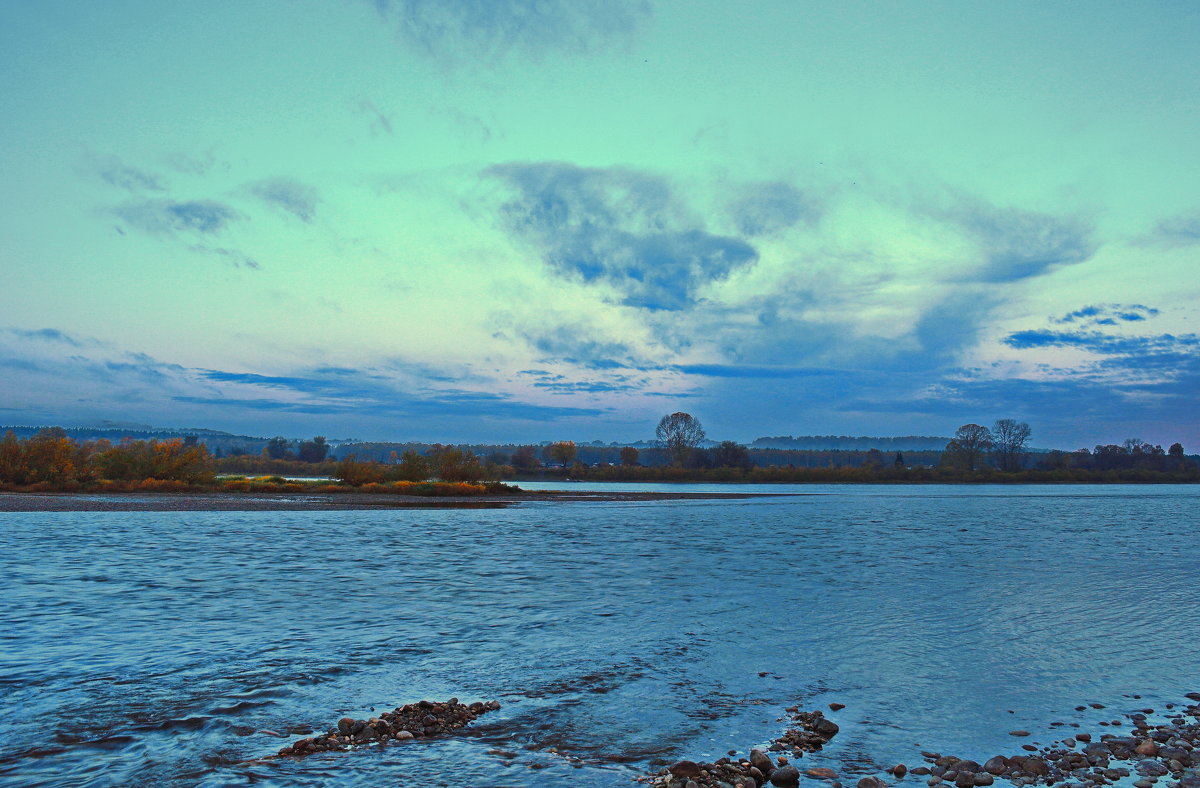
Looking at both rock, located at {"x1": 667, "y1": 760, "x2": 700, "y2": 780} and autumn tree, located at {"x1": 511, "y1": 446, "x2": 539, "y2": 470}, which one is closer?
rock, located at {"x1": 667, "y1": 760, "x2": 700, "y2": 780}

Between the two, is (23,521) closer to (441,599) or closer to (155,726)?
(441,599)

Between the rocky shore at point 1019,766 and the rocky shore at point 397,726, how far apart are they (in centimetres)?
271

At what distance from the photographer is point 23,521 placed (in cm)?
3722

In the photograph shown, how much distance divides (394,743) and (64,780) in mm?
3029

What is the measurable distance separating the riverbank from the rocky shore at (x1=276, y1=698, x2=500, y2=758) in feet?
145

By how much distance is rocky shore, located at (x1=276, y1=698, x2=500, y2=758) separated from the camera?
8.06 meters

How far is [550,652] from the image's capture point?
42.6ft

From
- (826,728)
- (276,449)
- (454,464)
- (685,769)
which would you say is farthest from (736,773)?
(276,449)

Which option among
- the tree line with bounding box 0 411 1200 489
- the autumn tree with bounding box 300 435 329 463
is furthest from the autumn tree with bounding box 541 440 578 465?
the autumn tree with bounding box 300 435 329 463

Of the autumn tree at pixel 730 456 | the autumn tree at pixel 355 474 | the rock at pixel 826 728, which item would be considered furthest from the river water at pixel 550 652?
the autumn tree at pixel 730 456

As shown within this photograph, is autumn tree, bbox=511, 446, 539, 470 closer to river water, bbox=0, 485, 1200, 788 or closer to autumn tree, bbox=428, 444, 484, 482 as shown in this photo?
autumn tree, bbox=428, 444, 484, 482

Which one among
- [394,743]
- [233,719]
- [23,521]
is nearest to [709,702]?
[394,743]

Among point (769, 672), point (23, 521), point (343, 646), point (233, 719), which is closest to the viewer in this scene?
point (233, 719)

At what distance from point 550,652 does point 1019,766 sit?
7.43 m
